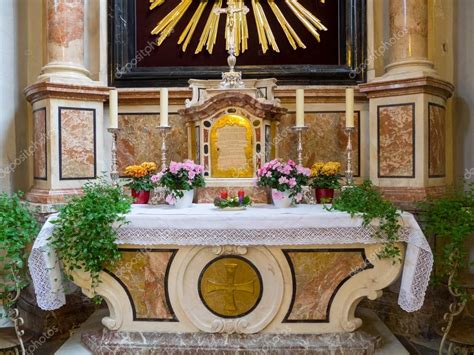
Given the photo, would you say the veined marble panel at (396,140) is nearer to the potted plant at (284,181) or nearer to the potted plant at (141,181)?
the potted plant at (284,181)

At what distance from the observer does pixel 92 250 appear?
336 centimetres

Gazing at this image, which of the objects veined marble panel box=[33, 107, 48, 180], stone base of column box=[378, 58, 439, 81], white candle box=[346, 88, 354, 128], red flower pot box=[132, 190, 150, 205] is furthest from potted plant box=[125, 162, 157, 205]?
stone base of column box=[378, 58, 439, 81]

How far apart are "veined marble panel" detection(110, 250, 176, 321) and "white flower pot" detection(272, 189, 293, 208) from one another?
3.37 ft

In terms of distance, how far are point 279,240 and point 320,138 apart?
1762 mm

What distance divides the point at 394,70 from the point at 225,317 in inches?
117

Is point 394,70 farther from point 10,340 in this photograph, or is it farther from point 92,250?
point 10,340

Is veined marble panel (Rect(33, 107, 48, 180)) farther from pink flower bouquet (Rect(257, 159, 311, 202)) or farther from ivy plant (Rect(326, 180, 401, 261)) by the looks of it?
ivy plant (Rect(326, 180, 401, 261))

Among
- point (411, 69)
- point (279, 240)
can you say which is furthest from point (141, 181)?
point (411, 69)

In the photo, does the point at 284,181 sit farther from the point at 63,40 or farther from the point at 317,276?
the point at 63,40

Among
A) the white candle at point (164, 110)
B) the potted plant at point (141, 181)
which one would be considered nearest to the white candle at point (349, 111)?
the white candle at point (164, 110)

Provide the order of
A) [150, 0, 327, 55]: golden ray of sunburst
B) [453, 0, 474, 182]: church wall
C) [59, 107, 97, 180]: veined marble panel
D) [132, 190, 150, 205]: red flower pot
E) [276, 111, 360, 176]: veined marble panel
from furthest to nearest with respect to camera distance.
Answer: [150, 0, 327, 55]: golden ray of sunburst → [276, 111, 360, 176]: veined marble panel → [453, 0, 474, 182]: church wall → [59, 107, 97, 180]: veined marble panel → [132, 190, 150, 205]: red flower pot

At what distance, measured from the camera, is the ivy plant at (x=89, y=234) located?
3.34 m

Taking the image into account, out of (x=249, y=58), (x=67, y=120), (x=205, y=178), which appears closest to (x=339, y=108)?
(x=249, y=58)

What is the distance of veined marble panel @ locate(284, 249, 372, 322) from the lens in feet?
11.5
